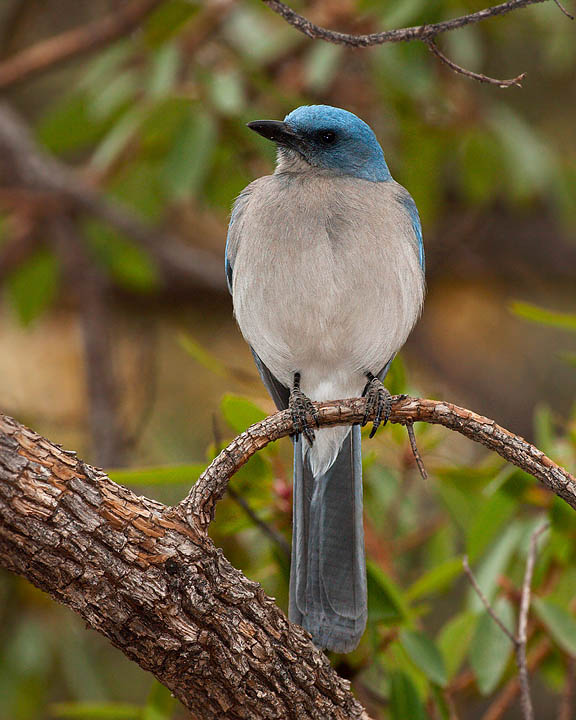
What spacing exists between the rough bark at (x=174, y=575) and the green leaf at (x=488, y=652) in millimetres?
711

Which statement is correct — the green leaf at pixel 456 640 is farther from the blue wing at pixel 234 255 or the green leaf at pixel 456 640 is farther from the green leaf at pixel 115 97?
the green leaf at pixel 115 97

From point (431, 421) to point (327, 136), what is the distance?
110cm

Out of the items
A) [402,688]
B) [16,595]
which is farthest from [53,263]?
[402,688]

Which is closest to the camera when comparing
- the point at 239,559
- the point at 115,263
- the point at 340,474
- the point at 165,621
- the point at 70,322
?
the point at 165,621

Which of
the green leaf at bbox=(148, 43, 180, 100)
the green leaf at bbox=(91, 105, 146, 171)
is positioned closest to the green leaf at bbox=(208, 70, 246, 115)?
the green leaf at bbox=(148, 43, 180, 100)

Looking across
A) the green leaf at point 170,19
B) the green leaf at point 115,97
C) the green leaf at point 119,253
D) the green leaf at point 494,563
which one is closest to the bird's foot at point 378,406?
the green leaf at point 494,563

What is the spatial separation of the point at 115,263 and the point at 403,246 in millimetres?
2668

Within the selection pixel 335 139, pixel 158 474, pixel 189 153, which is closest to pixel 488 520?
pixel 158 474

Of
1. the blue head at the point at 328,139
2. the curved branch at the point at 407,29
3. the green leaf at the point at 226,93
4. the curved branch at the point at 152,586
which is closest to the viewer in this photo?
the curved branch at the point at 152,586

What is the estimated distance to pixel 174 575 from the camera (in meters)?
1.84

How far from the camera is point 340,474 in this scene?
9.05ft

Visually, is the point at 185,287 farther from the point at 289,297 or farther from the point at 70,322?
the point at 289,297

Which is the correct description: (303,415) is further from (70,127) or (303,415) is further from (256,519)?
(70,127)

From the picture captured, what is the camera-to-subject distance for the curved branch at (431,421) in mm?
1962
